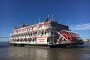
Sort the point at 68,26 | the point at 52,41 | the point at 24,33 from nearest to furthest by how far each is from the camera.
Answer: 1. the point at 52,41
2. the point at 68,26
3. the point at 24,33

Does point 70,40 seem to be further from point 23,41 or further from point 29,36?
point 23,41

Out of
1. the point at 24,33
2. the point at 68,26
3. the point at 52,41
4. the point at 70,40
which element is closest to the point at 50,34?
the point at 52,41

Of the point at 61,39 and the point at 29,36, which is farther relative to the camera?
the point at 29,36

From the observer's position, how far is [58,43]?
171 feet

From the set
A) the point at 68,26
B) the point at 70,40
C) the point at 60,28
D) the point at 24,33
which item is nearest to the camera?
the point at 70,40

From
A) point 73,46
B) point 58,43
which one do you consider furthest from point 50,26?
point 73,46

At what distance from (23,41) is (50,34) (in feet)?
68.5

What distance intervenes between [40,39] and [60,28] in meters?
8.59

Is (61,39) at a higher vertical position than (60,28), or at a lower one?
lower

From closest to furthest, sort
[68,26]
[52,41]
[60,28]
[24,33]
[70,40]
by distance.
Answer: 1. [70,40]
2. [52,41]
3. [60,28]
4. [68,26]
5. [24,33]

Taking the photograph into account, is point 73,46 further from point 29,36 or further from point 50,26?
point 29,36

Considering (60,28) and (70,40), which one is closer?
(70,40)

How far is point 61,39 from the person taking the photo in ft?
176

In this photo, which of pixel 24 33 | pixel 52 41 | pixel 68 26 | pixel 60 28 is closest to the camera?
pixel 52 41
